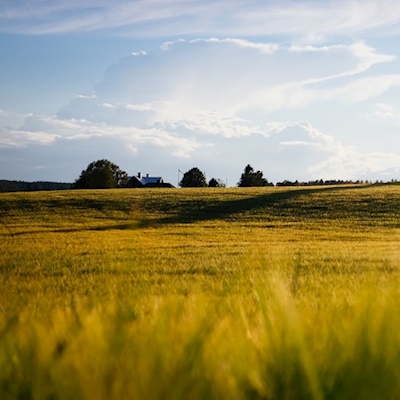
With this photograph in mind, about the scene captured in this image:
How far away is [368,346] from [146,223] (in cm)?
4058

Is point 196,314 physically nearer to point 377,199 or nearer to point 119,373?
point 119,373

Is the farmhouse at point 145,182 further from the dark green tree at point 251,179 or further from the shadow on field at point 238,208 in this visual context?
the shadow on field at point 238,208

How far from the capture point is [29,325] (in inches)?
56.6

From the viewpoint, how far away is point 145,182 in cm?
14688

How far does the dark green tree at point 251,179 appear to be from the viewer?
120 meters

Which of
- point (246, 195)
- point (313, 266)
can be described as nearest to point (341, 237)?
point (313, 266)

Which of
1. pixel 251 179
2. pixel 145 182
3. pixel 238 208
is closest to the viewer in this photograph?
pixel 238 208

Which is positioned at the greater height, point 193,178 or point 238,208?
point 193,178

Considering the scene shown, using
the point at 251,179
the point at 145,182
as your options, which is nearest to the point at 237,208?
the point at 251,179

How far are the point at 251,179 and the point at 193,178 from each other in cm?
1271

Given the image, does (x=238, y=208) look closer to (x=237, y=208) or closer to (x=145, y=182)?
(x=237, y=208)

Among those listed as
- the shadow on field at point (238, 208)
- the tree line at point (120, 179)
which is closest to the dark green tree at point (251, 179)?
the tree line at point (120, 179)

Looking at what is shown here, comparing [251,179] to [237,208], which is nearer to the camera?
[237,208]

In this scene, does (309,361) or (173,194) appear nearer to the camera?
(309,361)
